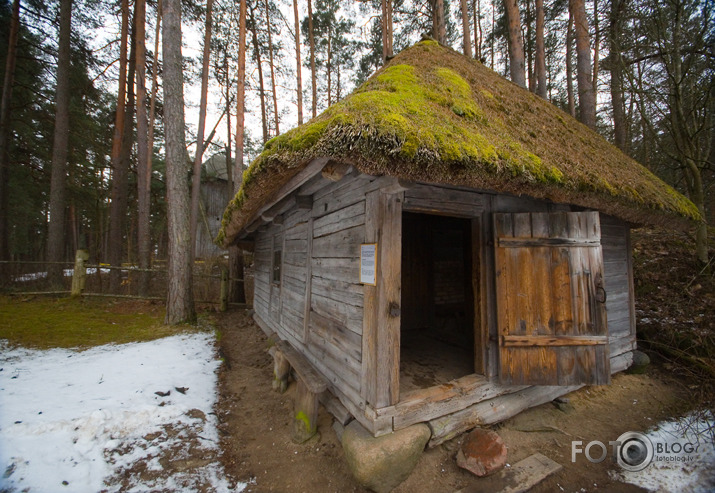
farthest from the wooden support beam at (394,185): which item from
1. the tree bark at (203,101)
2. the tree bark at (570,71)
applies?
the tree bark at (570,71)

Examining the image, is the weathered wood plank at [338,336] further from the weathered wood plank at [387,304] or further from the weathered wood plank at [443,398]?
the weathered wood plank at [443,398]

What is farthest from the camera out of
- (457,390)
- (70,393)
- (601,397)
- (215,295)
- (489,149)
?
(215,295)

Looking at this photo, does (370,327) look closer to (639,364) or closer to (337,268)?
(337,268)

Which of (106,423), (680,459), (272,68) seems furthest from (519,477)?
(272,68)

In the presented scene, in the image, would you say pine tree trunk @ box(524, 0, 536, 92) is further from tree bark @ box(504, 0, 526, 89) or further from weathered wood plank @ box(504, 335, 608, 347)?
weathered wood plank @ box(504, 335, 608, 347)

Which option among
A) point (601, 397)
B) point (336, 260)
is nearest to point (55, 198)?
point (336, 260)

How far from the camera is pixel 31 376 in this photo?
3.88 meters

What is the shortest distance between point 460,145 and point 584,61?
24.6 ft

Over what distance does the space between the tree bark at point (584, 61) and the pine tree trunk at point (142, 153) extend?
11522mm

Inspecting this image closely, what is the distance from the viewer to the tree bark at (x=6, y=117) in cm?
810

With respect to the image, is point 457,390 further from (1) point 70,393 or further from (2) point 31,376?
(2) point 31,376

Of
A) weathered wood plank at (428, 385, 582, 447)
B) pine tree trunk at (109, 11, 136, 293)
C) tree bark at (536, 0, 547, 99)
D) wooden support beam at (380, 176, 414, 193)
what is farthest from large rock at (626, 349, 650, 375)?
pine tree trunk at (109, 11, 136, 293)

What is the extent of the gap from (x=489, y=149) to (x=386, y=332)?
1.78m

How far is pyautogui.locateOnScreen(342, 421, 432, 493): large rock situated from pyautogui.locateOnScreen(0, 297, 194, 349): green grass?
17.6ft
